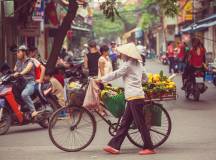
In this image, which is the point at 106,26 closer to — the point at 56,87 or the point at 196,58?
the point at 196,58

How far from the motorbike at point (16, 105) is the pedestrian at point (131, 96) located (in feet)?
10.6

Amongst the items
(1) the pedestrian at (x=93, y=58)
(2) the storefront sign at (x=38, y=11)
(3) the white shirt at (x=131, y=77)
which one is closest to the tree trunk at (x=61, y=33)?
(1) the pedestrian at (x=93, y=58)

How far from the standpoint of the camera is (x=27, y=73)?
41.4 feet

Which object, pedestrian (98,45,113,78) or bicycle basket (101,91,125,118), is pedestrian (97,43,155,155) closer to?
bicycle basket (101,91,125,118)

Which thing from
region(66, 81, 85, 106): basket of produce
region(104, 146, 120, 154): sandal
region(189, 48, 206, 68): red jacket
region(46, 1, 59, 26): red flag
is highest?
region(46, 1, 59, 26): red flag

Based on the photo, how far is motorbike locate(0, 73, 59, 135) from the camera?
11992mm

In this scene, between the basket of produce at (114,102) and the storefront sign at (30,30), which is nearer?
the basket of produce at (114,102)

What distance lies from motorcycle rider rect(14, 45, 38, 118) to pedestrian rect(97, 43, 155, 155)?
331cm

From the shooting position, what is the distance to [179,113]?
15141 mm

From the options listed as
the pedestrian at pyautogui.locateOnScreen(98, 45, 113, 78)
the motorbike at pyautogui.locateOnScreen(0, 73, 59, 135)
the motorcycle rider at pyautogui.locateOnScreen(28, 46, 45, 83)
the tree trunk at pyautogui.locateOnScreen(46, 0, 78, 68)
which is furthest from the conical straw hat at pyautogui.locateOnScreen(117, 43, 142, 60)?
the tree trunk at pyautogui.locateOnScreen(46, 0, 78, 68)

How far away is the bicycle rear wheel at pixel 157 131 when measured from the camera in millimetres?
9727

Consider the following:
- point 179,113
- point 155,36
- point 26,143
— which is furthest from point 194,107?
point 155,36

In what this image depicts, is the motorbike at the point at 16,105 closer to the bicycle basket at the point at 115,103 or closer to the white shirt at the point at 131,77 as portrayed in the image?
the bicycle basket at the point at 115,103

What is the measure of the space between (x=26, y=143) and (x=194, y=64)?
8.26 meters
